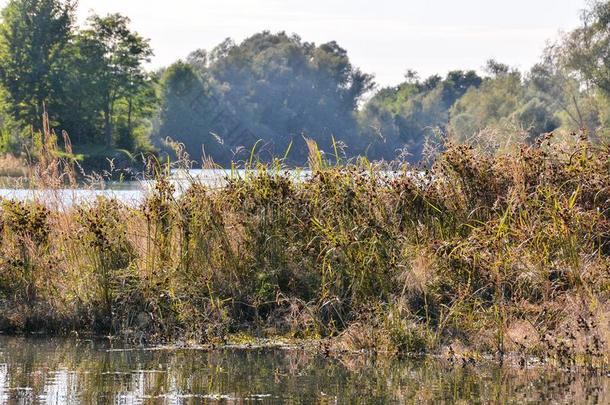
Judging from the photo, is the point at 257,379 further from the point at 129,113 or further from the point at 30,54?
the point at 129,113

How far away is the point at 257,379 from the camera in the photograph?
9453 mm

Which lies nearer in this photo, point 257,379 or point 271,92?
point 257,379

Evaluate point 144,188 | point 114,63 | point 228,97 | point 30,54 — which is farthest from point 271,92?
point 144,188

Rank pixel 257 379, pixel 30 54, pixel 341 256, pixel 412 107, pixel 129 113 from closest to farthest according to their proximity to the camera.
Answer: pixel 257 379, pixel 341 256, pixel 30 54, pixel 129 113, pixel 412 107

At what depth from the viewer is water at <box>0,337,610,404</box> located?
868 cm

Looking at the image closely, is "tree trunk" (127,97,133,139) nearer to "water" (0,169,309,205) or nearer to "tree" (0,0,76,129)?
"tree" (0,0,76,129)

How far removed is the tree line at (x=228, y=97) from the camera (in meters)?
85.4

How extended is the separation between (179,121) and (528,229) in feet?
349

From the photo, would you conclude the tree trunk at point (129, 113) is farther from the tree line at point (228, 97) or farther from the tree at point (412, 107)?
the tree at point (412, 107)

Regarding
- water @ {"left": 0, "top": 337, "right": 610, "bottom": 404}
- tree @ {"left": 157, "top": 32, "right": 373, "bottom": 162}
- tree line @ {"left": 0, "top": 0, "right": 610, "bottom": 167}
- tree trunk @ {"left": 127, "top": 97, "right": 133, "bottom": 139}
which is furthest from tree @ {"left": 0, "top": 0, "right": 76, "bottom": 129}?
water @ {"left": 0, "top": 337, "right": 610, "bottom": 404}

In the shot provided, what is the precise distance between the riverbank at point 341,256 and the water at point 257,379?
642mm

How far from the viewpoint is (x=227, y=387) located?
910cm

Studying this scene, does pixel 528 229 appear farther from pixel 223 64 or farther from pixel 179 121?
pixel 223 64

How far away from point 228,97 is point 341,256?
12320 cm
